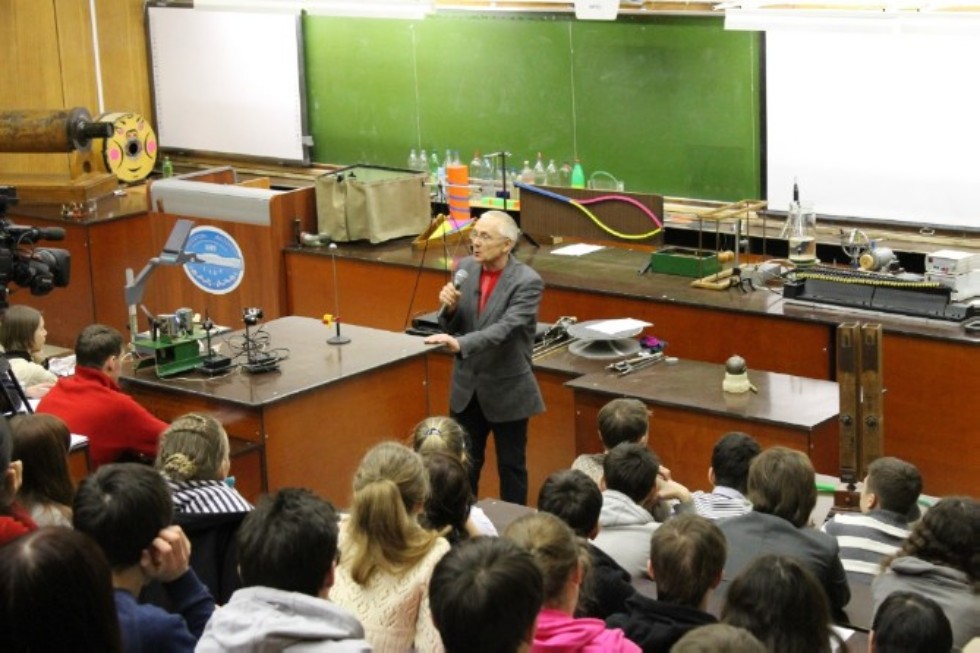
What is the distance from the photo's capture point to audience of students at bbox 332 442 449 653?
11.1ft

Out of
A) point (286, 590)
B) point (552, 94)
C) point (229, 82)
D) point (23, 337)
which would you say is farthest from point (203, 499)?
point (229, 82)

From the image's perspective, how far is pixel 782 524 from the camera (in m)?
4.15

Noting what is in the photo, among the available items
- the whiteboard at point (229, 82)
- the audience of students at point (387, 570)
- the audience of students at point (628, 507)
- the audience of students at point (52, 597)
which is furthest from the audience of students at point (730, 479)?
the whiteboard at point (229, 82)

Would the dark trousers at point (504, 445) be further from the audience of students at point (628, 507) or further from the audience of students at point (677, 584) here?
the audience of students at point (677, 584)

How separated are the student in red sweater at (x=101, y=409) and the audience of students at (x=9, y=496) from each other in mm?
1622

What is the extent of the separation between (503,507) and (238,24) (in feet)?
22.0

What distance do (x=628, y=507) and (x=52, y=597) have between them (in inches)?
92.3

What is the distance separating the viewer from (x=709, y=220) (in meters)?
7.75

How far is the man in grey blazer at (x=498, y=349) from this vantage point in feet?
19.9

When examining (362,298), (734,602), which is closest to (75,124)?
(734,602)

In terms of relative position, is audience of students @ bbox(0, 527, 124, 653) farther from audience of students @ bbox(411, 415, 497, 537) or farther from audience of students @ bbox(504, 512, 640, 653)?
audience of students @ bbox(411, 415, 497, 537)

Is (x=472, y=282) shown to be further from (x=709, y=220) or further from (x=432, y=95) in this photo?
(x=432, y=95)

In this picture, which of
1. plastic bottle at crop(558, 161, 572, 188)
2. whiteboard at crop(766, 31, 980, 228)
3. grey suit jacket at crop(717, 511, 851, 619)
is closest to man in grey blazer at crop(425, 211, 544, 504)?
grey suit jacket at crop(717, 511, 851, 619)

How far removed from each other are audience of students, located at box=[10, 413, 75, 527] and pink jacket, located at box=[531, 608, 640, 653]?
133 cm
